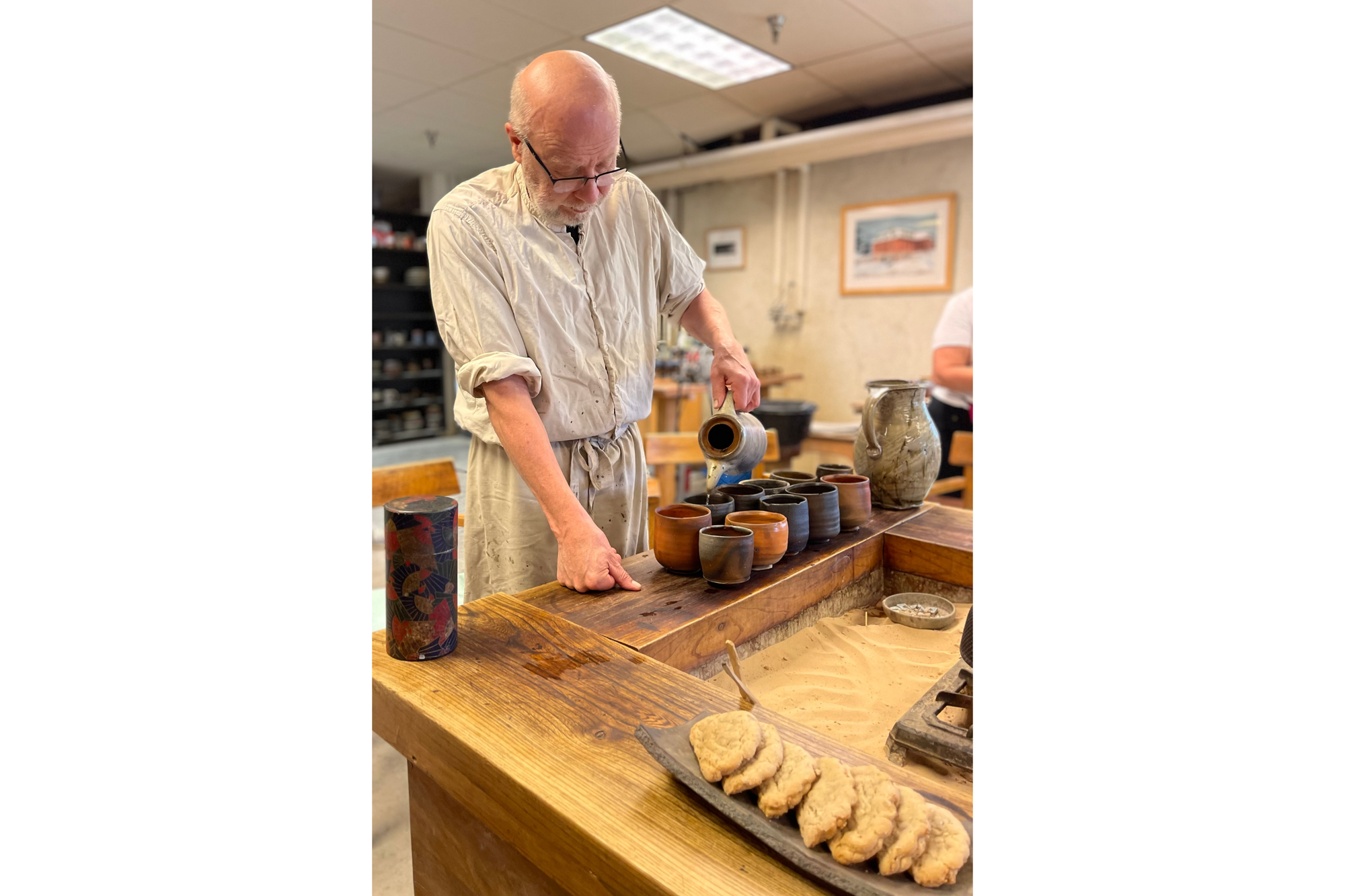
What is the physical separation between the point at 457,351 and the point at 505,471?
32 cm

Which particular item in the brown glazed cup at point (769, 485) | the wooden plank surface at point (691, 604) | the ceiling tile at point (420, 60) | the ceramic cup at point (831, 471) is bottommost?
the wooden plank surface at point (691, 604)

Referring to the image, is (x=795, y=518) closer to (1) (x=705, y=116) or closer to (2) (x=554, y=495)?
(2) (x=554, y=495)

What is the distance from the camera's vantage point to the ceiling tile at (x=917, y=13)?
417 cm

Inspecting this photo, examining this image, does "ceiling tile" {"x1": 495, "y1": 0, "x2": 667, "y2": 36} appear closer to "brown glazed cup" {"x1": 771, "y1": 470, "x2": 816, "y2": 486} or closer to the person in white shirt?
the person in white shirt

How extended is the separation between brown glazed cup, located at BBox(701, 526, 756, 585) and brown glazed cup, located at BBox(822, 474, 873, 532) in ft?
1.41

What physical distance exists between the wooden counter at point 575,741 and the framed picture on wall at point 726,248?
20.9ft

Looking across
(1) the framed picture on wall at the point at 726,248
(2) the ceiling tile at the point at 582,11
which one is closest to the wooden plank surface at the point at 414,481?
(2) the ceiling tile at the point at 582,11

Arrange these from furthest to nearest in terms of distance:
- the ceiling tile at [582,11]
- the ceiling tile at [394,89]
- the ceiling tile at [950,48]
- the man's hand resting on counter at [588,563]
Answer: the ceiling tile at [394,89]
the ceiling tile at [950,48]
the ceiling tile at [582,11]
the man's hand resting on counter at [588,563]

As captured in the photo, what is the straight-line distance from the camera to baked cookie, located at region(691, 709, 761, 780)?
758 millimetres

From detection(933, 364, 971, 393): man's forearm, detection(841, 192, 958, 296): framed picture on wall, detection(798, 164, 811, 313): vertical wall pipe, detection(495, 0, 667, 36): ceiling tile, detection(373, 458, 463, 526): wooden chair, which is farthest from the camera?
detection(798, 164, 811, 313): vertical wall pipe

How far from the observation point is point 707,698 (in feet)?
3.17

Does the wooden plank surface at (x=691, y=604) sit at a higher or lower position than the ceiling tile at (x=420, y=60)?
lower

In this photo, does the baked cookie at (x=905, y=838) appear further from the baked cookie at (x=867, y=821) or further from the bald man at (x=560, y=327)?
the bald man at (x=560, y=327)

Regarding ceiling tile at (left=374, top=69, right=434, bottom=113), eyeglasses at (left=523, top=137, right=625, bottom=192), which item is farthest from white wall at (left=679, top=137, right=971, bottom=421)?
eyeglasses at (left=523, top=137, right=625, bottom=192)
